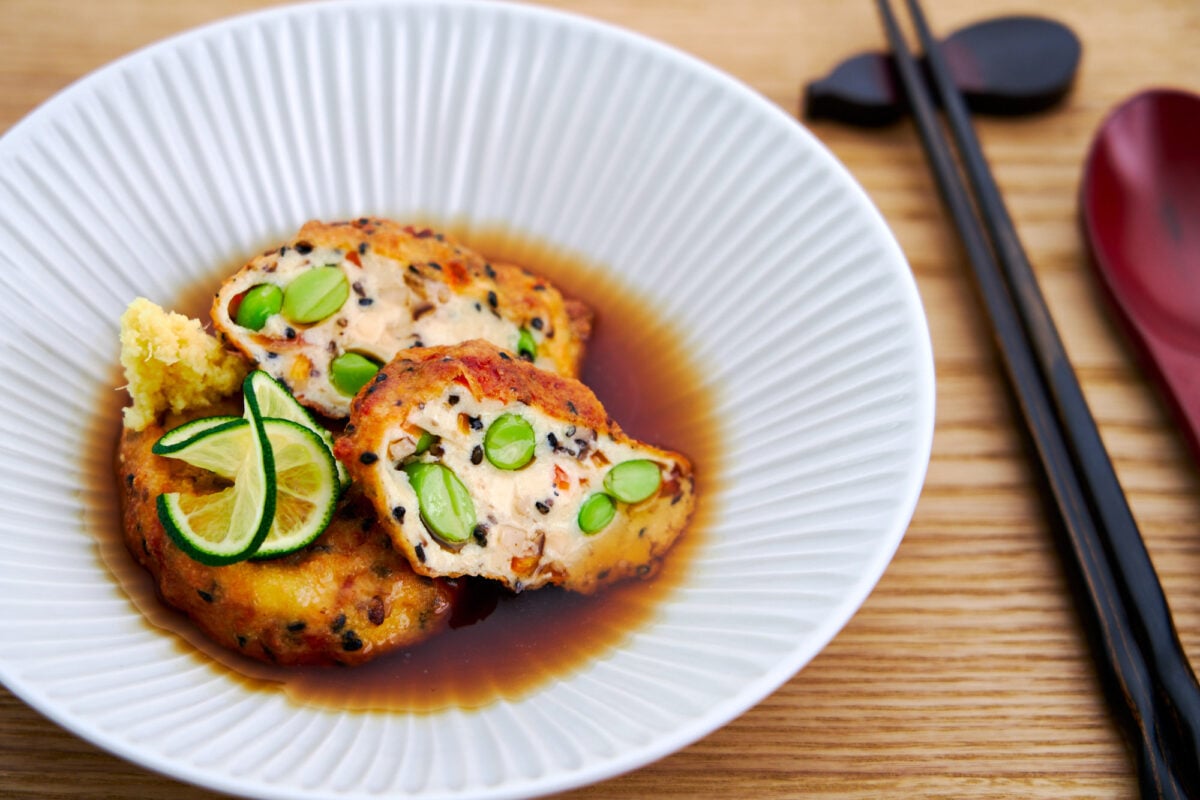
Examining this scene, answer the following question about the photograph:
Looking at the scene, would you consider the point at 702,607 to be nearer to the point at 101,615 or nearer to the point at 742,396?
the point at 742,396

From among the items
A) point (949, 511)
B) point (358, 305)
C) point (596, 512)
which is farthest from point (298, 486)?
point (949, 511)

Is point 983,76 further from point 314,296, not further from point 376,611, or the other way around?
point 376,611

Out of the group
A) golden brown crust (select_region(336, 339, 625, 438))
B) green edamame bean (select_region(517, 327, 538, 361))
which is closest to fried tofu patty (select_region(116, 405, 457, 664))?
golden brown crust (select_region(336, 339, 625, 438))

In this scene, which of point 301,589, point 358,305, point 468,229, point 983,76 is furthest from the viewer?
point 983,76

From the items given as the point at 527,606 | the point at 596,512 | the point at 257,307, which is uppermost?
the point at 257,307

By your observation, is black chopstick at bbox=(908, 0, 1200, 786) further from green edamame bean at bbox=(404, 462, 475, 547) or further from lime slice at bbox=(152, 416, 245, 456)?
lime slice at bbox=(152, 416, 245, 456)

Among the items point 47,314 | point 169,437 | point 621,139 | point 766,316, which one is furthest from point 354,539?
point 621,139

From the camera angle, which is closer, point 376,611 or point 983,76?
point 376,611

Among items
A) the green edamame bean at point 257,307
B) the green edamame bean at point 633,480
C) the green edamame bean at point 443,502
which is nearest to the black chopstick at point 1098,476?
the green edamame bean at point 633,480

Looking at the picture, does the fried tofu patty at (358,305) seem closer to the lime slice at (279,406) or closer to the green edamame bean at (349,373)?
the green edamame bean at (349,373)
